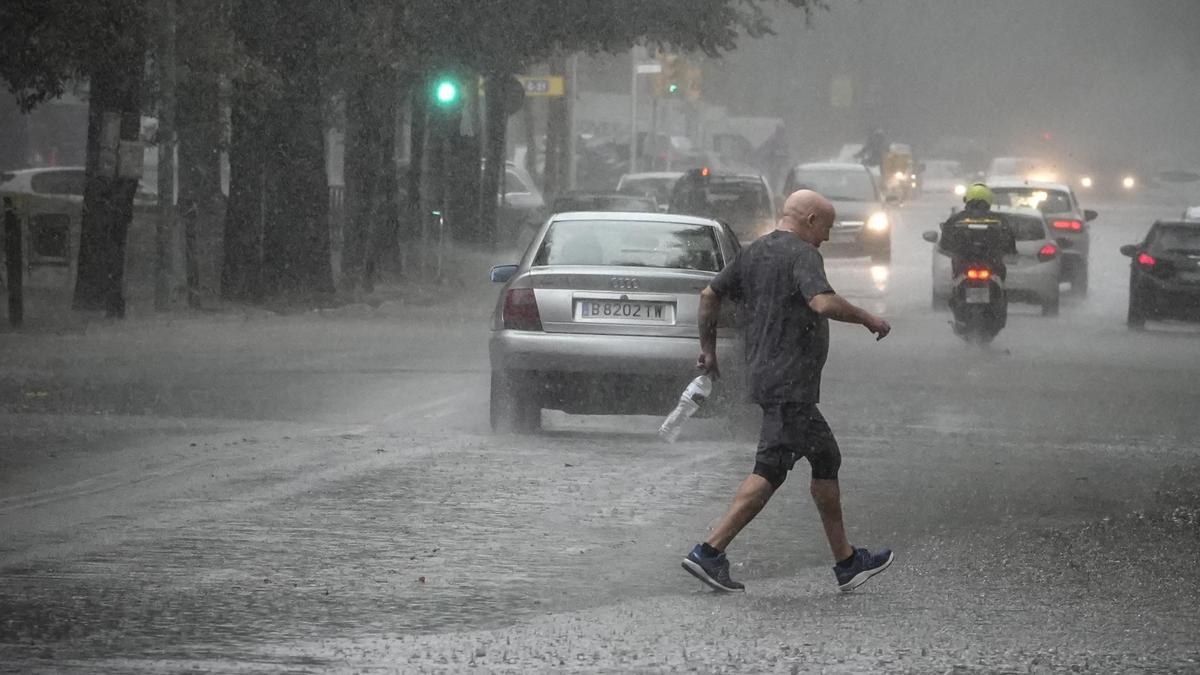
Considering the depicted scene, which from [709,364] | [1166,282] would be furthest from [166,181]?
[709,364]

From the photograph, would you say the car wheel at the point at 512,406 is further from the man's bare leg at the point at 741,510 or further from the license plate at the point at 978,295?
the license plate at the point at 978,295

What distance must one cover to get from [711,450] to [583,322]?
1.10 meters

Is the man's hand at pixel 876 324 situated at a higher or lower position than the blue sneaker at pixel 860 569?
higher

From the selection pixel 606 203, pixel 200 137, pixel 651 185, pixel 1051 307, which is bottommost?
pixel 1051 307

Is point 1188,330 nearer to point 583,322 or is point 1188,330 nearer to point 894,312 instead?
point 894,312

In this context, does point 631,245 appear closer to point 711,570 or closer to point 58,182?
point 711,570

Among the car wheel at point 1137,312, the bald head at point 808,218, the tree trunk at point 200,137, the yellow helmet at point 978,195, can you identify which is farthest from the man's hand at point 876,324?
the car wheel at point 1137,312

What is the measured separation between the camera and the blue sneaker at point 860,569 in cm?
836

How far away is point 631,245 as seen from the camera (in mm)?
14086

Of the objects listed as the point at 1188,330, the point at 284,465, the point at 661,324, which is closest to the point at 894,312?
the point at 1188,330

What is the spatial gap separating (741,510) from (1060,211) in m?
24.9

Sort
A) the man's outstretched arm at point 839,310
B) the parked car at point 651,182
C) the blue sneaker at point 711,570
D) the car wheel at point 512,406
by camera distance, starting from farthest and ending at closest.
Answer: the parked car at point 651,182, the car wheel at point 512,406, the blue sneaker at point 711,570, the man's outstretched arm at point 839,310

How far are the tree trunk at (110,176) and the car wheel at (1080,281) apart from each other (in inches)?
587

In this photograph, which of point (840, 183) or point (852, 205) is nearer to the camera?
point (852, 205)
